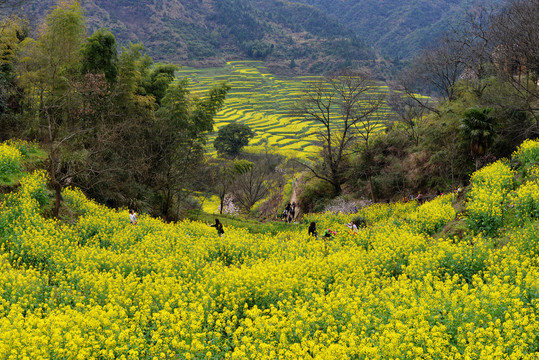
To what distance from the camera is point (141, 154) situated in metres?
22.1

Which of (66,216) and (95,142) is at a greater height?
Answer: (95,142)

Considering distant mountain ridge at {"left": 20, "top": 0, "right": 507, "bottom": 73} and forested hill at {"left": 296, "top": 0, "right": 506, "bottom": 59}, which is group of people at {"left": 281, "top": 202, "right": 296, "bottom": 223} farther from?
forested hill at {"left": 296, "top": 0, "right": 506, "bottom": 59}

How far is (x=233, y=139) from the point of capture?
203 feet

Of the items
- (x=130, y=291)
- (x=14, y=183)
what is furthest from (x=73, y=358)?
(x=14, y=183)

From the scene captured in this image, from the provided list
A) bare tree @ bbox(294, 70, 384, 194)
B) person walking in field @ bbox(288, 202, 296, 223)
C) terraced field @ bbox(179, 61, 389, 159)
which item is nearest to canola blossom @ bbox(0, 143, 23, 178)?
person walking in field @ bbox(288, 202, 296, 223)

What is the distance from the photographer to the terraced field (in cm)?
7425

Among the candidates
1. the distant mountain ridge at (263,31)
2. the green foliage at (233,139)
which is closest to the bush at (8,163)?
the green foliage at (233,139)

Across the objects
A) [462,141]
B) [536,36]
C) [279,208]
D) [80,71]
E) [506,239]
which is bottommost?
[279,208]

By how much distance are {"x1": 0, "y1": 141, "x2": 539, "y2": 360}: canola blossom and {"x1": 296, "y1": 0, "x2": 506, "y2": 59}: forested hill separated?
13419 centimetres

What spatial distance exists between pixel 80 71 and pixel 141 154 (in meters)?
5.71

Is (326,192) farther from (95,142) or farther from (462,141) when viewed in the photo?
(95,142)

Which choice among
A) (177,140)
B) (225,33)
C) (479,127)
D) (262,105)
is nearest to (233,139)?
(262,105)

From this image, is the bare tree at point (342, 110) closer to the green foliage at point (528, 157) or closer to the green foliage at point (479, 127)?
the green foliage at point (479, 127)

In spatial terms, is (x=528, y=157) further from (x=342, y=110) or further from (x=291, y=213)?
(x=291, y=213)
